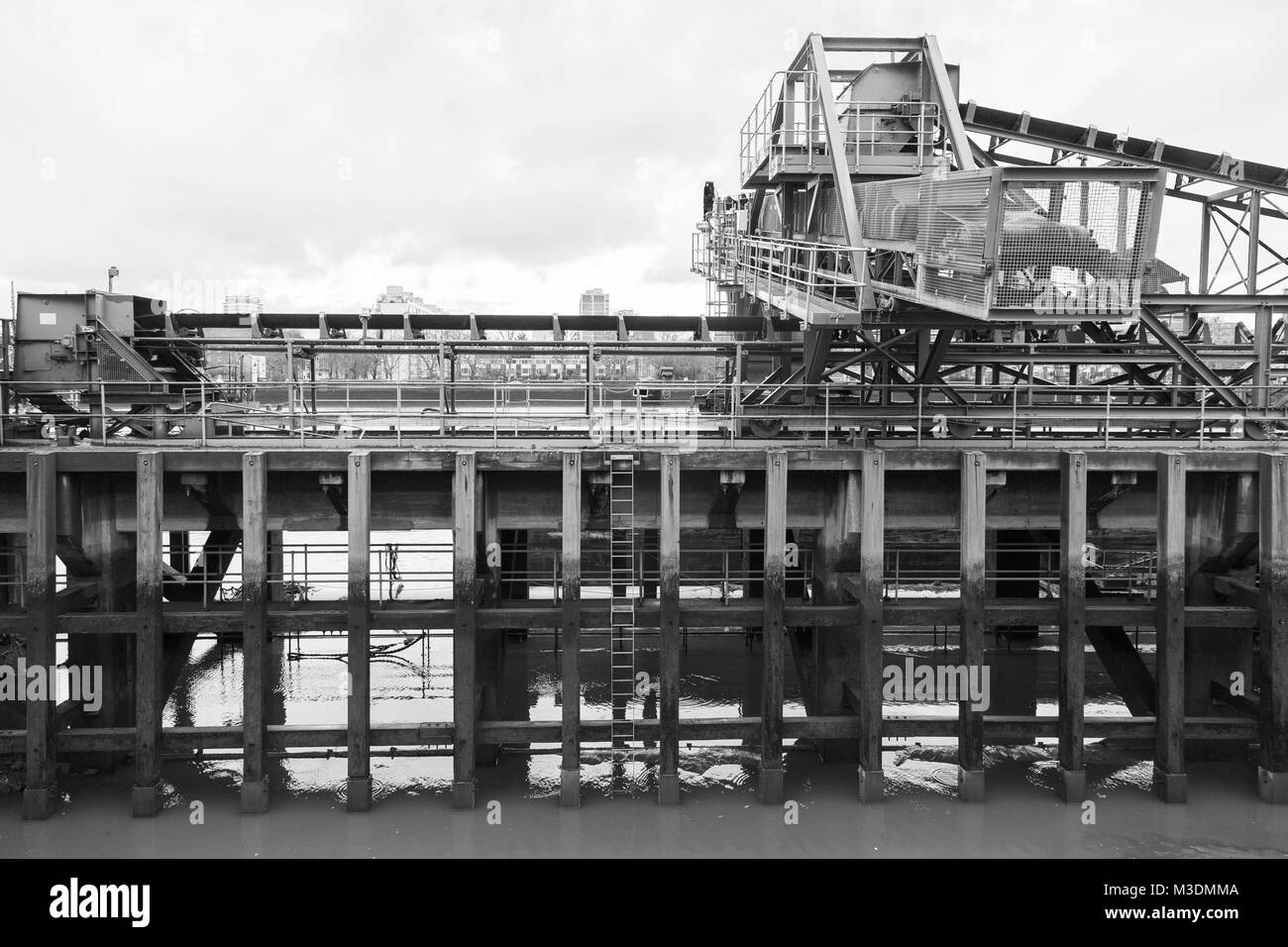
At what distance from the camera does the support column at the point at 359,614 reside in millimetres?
14383

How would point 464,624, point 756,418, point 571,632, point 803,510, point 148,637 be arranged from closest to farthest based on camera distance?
point 148,637 → point 464,624 → point 571,632 → point 803,510 → point 756,418

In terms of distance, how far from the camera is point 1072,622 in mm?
15047

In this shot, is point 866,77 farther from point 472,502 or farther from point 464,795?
point 464,795

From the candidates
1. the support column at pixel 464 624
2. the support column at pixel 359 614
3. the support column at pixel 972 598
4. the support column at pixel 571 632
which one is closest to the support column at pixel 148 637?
the support column at pixel 359 614

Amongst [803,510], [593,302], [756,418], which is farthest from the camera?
[593,302]

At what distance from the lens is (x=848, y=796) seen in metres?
15.2

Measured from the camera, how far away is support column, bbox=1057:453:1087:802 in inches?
587

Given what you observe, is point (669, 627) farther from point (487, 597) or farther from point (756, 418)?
point (756, 418)

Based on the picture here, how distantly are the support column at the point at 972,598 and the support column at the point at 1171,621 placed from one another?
2.79 meters

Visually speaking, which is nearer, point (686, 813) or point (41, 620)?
point (41, 620)

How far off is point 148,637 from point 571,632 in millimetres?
6344

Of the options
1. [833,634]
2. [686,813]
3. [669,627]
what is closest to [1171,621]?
[833,634]

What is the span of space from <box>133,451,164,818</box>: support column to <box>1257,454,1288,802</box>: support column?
17012mm
